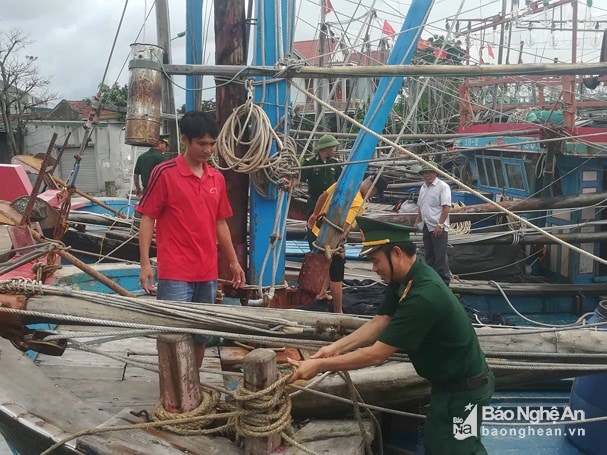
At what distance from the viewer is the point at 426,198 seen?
6.99 meters

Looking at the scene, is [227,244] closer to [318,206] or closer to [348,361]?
[348,361]

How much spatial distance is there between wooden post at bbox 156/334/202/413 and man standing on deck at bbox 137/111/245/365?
543mm

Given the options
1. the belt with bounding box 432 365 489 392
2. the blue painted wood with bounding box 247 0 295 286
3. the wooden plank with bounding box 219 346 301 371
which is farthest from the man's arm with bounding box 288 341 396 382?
the blue painted wood with bounding box 247 0 295 286

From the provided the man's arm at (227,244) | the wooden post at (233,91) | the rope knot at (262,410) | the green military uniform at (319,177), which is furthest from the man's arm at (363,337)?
the green military uniform at (319,177)

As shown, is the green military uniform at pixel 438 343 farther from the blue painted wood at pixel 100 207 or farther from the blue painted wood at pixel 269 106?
the blue painted wood at pixel 100 207

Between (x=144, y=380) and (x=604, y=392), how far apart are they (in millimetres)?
2841

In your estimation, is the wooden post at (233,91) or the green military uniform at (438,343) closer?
the green military uniform at (438,343)

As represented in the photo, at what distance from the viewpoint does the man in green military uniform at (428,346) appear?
8.01 ft

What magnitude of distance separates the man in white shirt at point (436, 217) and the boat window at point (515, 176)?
2.75 metres

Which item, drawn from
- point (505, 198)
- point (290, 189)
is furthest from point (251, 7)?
point (505, 198)

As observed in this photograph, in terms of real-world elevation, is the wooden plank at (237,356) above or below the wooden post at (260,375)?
below

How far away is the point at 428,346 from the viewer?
8.39 ft

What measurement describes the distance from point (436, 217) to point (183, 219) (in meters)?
4.19

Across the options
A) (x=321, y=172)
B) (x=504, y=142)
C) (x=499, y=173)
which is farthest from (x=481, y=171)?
(x=321, y=172)
